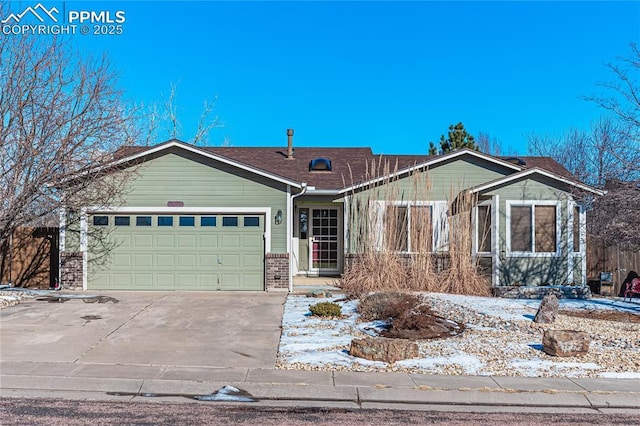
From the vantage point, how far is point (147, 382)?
6.16m

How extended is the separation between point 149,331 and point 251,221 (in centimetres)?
516

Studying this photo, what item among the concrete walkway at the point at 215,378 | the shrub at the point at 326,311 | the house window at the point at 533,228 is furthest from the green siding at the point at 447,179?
the concrete walkway at the point at 215,378

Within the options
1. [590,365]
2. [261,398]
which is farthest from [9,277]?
[590,365]

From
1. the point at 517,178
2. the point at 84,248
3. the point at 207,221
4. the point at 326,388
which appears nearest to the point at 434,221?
the point at 517,178

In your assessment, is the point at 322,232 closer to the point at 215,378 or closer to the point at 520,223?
the point at 520,223

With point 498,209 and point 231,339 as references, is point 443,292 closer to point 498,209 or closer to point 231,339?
point 498,209

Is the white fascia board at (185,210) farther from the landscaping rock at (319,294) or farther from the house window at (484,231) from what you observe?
the house window at (484,231)

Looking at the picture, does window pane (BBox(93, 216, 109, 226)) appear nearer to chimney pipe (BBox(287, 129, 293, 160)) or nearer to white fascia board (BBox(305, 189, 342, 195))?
white fascia board (BBox(305, 189, 342, 195))

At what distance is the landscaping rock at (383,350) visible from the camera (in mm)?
7125

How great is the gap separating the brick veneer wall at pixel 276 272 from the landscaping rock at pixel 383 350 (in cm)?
619

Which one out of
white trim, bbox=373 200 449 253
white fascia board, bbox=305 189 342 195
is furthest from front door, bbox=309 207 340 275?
white trim, bbox=373 200 449 253

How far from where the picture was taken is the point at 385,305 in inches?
380

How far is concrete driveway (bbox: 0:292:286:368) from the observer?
725 cm

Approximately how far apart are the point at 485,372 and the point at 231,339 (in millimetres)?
4043
